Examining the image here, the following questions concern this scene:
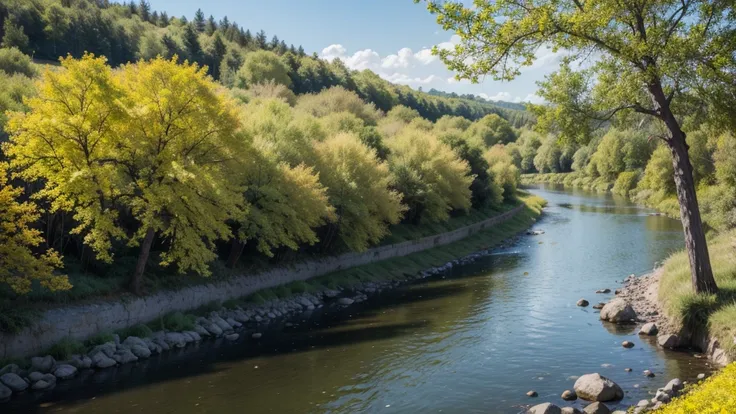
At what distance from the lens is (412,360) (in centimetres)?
2142

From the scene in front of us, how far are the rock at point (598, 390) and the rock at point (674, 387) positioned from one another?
1220mm

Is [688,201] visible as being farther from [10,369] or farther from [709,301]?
[10,369]

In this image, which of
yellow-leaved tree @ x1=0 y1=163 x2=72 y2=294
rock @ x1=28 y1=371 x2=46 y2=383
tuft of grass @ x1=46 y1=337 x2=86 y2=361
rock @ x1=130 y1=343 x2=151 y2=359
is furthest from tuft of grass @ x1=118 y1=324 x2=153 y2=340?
rock @ x1=28 y1=371 x2=46 y2=383

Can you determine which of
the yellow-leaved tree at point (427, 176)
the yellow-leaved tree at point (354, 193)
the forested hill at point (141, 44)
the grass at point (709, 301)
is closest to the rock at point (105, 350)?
the yellow-leaved tree at point (354, 193)

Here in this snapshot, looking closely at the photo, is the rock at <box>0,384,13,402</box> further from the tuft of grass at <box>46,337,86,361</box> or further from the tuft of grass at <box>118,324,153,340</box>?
the tuft of grass at <box>118,324,153,340</box>

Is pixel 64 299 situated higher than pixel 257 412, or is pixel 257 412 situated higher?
pixel 64 299

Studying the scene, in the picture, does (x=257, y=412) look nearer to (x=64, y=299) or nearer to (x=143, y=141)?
(x=64, y=299)

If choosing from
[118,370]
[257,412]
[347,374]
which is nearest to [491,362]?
[347,374]

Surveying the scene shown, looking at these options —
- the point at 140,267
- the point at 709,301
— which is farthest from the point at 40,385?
the point at 709,301

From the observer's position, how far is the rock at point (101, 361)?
21.6 metres

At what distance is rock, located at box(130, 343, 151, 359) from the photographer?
75.4 ft

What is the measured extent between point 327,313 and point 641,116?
1838 centimetres

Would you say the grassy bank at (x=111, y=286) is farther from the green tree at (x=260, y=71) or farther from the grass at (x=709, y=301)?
the green tree at (x=260, y=71)

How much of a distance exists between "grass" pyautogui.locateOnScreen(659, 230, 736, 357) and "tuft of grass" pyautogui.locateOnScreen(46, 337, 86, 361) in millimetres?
22348
